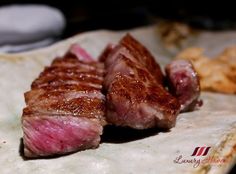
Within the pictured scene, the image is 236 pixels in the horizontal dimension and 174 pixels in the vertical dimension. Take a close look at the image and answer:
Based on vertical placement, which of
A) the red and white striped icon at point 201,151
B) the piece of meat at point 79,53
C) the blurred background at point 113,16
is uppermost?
the red and white striped icon at point 201,151

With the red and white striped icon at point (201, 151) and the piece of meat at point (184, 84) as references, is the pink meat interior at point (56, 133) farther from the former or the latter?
the piece of meat at point (184, 84)

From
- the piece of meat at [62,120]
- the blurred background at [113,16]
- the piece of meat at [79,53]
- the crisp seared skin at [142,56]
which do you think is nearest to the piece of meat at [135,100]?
the piece of meat at [62,120]

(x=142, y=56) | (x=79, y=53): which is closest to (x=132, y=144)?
(x=142, y=56)

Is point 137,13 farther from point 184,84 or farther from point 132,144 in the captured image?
point 132,144

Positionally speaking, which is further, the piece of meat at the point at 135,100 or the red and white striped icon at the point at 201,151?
the piece of meat at the point at 135,100

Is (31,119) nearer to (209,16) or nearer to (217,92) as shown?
(217,92)

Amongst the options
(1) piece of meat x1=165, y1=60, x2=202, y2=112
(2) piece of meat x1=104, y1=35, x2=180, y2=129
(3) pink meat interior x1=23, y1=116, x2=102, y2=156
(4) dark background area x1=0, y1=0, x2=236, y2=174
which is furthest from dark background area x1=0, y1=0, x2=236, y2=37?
(3) pink meat interior x1=23, y1=116, x2=102, y2=156

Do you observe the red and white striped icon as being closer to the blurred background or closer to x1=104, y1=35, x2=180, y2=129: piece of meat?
x1=104, y1=35, x2=180, y2=129: piece of meat
